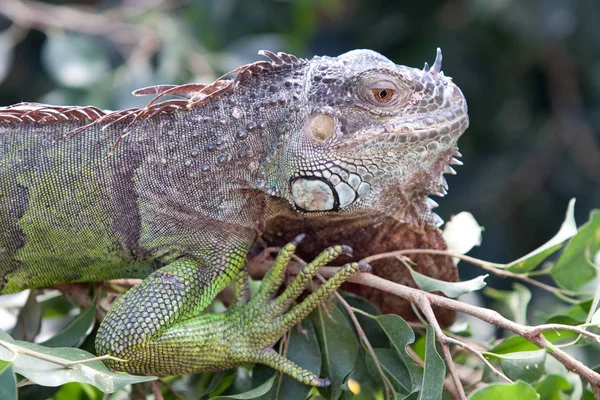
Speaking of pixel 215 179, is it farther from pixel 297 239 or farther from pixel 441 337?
pixel 441 337

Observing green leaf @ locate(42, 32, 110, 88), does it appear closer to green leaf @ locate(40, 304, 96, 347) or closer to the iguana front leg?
green leaf @ locate(40, 304, 96, 347)

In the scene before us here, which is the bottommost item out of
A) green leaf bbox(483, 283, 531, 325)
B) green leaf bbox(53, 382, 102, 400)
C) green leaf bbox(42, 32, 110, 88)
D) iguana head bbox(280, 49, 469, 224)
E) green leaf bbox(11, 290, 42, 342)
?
green leaf bbox(53, 382, 102, 400)

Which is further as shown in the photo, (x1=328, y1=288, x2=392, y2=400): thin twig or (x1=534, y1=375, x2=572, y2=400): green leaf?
(x1=328, y1=288, x2=392, y2=400): thin twig

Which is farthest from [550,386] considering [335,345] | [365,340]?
[335,345]

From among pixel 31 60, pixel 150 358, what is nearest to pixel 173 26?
pixel 31 60

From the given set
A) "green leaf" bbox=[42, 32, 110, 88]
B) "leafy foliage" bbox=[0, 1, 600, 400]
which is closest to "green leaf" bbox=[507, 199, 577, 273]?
"leafy foliage" bbox=[0, 1, 600, 400]

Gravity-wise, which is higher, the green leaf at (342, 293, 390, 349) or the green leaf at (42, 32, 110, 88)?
the green leaf at (42, 32, 110, 88)

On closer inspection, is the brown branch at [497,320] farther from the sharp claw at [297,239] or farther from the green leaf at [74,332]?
the green leaf at [74,332]
